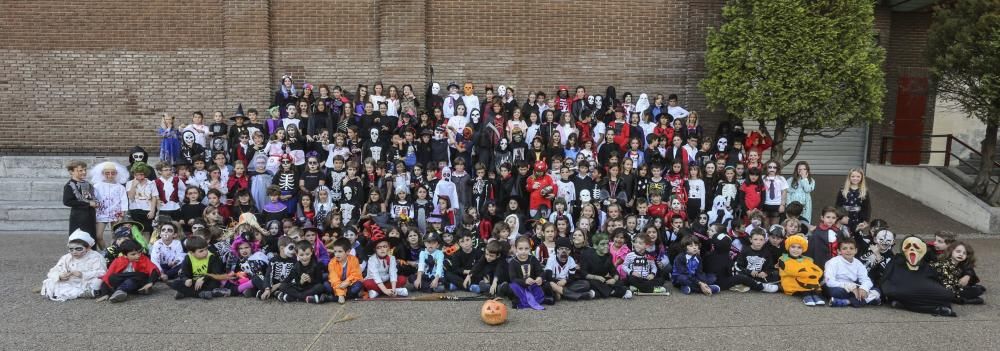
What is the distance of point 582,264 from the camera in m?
7.04

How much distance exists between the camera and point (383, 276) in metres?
6.90

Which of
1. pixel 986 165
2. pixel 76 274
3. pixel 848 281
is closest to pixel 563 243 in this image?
pixel 848 281

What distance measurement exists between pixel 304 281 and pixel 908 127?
14.7m

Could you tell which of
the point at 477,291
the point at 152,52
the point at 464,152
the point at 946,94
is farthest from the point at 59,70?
the point at 946,94

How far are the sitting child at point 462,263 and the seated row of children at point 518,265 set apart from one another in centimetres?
1

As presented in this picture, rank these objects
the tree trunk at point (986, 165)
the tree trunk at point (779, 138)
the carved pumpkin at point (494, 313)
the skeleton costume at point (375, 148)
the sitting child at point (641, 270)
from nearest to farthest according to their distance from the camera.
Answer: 1. the carved pumpkin at point (494, 313)
2. the sitting child at point (641, 270)
3. the skeleton costume at point (375, 148)
4. the tree trunk at point (779, 138)
5. the tree trunk at point (986, 165)

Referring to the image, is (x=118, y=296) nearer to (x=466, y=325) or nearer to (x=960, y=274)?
(x=466, y=325)

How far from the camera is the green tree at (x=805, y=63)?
10195 millimetres

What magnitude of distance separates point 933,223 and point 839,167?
3638 mm

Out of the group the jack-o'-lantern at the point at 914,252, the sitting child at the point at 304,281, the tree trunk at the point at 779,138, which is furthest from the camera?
the tree trunk at the point at 779,138

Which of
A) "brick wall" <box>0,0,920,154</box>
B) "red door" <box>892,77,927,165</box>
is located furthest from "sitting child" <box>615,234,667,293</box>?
"red door" <box>892,77,927,165</box>

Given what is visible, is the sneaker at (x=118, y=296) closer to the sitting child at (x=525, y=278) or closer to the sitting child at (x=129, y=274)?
the sitting child at (x=129, y=274)

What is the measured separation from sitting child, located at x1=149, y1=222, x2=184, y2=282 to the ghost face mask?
27.8 ft

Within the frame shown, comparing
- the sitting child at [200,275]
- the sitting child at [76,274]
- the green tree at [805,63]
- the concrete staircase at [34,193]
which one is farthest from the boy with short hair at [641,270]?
the concrete staircase at [34,193]
